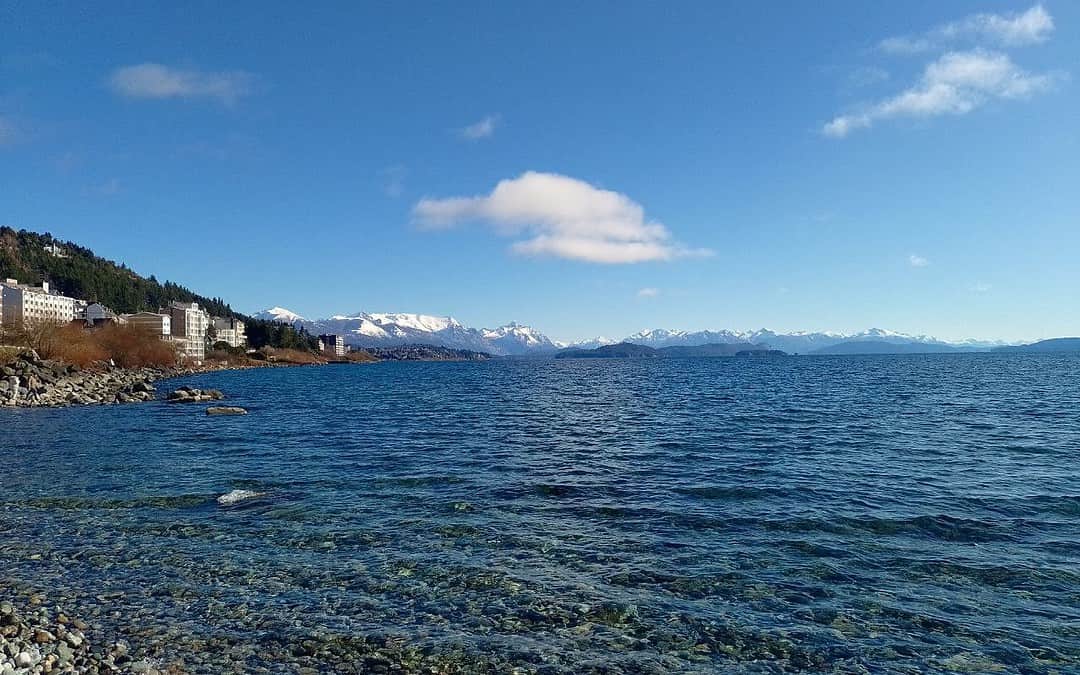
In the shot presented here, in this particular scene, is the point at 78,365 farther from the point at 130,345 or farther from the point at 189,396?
the point at 189,396

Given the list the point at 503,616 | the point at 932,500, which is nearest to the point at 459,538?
the point at 503,616

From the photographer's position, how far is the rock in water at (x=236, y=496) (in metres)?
22.7

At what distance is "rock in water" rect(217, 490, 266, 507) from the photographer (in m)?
22.7

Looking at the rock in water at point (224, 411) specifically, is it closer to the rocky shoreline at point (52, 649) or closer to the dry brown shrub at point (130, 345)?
the rocky shoreline at point (52, 649)

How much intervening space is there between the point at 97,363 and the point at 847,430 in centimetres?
A: 12153

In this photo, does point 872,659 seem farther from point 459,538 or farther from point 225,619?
point 225,619

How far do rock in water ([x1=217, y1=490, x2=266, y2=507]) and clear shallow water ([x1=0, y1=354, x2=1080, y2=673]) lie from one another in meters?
0.64

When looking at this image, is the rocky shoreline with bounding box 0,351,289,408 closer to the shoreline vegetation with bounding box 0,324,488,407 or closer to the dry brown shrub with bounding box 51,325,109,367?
the shoreline vegetation with bounding box 0,324,488,407

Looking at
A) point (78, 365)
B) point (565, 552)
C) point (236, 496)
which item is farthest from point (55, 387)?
point (565, 552)

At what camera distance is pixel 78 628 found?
12.3 meters

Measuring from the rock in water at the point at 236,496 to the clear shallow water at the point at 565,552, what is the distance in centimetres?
64

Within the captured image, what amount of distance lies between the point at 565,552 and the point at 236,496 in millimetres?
13958

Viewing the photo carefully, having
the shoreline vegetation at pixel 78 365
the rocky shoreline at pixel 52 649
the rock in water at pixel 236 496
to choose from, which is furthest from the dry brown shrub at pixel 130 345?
the rocky shoreline at pixel 52 649

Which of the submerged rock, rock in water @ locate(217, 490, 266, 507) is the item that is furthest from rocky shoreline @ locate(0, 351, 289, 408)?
rock in water @ locate(217, 490, 266, 507)
